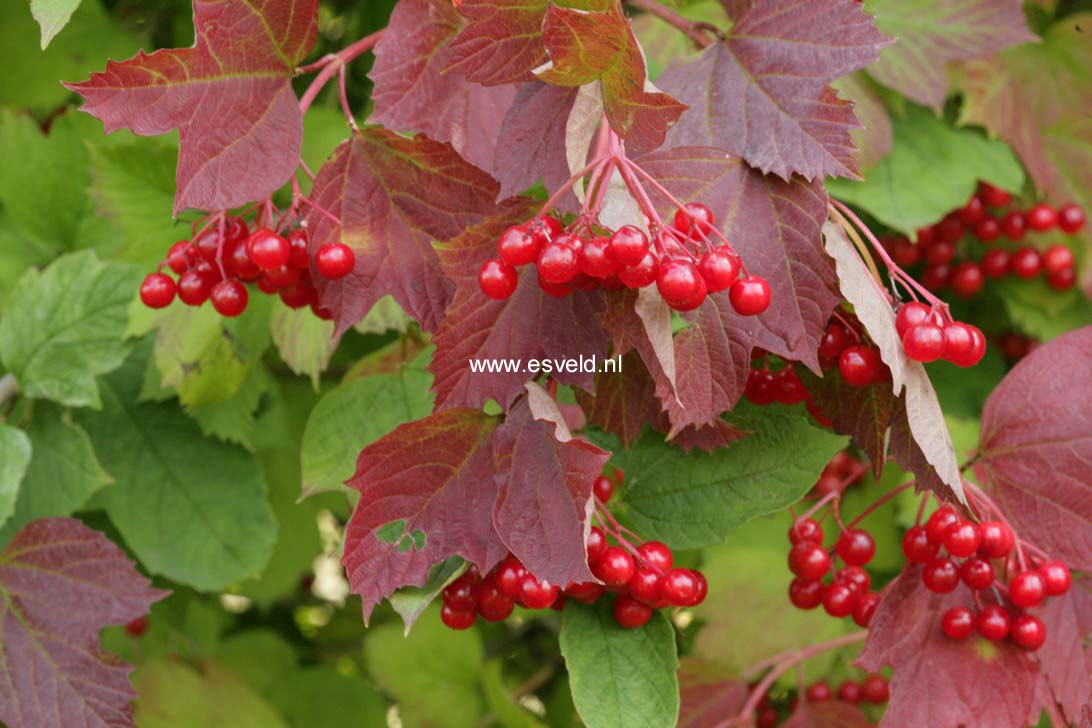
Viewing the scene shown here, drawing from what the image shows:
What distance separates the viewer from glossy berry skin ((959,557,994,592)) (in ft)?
2.88

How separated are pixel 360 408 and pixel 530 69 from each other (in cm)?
46

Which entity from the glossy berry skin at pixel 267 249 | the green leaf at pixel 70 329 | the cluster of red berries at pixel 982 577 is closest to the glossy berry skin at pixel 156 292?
the glossy berry skin at pixel 267 249

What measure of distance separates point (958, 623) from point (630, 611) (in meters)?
0.28

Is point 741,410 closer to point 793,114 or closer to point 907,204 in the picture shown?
point 793,114

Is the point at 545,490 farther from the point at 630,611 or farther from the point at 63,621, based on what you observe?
the point at 63,621

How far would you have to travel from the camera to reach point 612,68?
0.71 meters

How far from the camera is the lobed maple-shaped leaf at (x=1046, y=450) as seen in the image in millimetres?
945

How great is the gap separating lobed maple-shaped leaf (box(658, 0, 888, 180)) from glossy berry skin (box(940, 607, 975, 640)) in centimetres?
39

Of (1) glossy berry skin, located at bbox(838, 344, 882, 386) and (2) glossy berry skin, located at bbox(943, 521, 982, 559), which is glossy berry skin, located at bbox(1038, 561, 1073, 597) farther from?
(1) glossy berry skin, located at bbox(838, 344, 882, 386)

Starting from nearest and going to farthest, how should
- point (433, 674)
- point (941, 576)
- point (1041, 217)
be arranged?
point (941, 576), point (1041, 217), point (433, 674)

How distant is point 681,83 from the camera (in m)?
0.90

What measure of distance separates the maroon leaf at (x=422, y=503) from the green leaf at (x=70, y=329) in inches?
19.1

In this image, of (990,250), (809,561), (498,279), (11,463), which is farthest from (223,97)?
(990,250)

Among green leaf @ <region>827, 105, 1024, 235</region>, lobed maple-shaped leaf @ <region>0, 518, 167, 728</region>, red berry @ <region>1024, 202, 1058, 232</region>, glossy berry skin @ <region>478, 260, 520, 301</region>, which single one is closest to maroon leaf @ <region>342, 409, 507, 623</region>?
glossy berry skin @ <region>478, 260, 520, 301</region>
